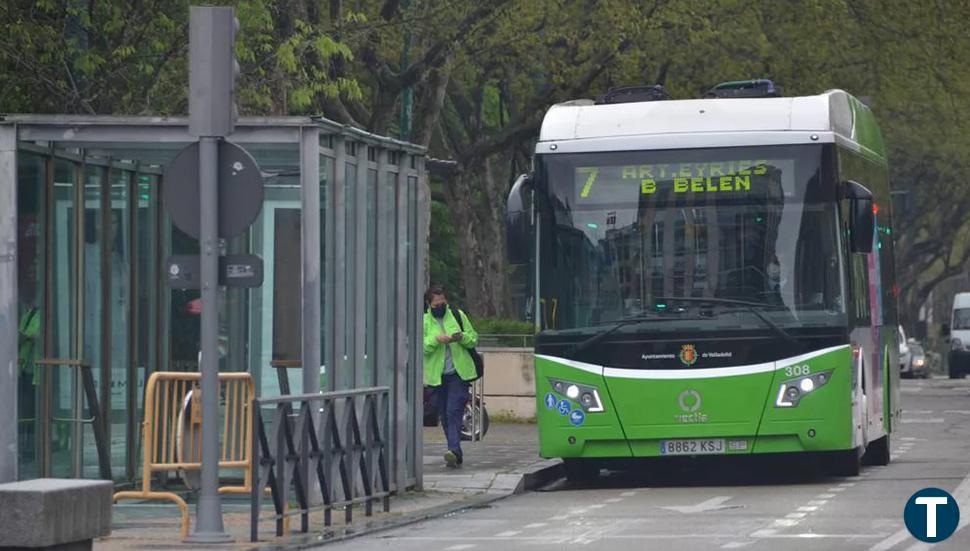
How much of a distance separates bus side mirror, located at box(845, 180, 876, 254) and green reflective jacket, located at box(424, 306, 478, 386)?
12.0ft

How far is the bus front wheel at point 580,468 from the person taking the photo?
1938cm

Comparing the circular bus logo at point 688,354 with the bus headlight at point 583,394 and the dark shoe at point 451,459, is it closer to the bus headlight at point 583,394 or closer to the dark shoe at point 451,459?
the bus headlight at point 583,394

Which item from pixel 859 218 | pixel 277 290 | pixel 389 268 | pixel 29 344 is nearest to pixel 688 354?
pixel 859 218

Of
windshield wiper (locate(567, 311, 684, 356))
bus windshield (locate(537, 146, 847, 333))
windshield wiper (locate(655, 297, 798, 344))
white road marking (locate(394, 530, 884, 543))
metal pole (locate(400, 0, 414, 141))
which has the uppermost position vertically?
metal pole (locate(400, 0, 414, 141))

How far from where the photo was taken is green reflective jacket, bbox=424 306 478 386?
66.8 feet

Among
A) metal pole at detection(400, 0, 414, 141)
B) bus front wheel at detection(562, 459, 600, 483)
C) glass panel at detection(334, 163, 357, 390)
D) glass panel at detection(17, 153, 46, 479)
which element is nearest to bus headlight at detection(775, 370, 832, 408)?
bus front wheel at detection(562, 459, 600, 483)

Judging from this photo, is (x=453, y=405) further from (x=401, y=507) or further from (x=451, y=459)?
(x=401, y=507)

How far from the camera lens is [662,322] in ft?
59.8

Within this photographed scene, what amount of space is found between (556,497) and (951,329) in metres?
48.8

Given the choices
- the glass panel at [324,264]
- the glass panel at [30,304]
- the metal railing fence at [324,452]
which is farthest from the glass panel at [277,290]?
the glass panel at [30,304]

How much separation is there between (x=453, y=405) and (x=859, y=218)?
4.13 m

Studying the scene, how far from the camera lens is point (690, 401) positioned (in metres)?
18.3

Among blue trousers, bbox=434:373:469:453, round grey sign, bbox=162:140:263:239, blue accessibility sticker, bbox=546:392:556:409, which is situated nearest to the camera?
round grey sign, bbox=162:140:263:239

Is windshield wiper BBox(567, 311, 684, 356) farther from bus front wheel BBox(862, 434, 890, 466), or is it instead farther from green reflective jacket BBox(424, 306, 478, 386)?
bus front wheel BBox(862, 434, 890, 466)
